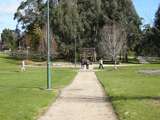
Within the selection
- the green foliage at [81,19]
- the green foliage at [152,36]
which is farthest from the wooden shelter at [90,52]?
the green foliage at [152,36]

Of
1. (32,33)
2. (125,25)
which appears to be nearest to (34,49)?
(32,33)

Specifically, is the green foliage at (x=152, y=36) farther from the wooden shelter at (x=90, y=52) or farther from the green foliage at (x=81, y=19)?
the wooden shelter at (x=90, y=52)

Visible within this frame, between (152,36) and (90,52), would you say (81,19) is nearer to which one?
(90,52)

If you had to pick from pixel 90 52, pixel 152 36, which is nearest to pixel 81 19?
pixel 90 52

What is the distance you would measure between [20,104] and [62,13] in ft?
279

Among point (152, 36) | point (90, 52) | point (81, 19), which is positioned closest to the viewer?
point (90, 52)

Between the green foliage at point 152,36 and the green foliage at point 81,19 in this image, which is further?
the green foliage at point 152,36

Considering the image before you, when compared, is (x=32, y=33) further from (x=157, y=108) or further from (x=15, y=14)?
(x=157, y=108)

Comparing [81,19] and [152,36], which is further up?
[81,19]

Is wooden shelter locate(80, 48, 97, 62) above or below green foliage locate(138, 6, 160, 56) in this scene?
below

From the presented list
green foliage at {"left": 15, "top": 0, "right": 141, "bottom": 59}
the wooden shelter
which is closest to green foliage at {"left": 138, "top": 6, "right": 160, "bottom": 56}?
green foliage at {"left": 15, "top": 0, "right": 141, "bottom": 59}

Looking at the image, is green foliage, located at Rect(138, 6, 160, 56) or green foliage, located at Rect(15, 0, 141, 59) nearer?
green foliage, located at Rect(15, 0, 141, 59)

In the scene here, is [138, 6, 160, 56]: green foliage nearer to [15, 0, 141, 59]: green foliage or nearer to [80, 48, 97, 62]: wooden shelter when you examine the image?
[15, 0, 141, 59]: green foliage

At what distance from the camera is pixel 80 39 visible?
108375 mm
